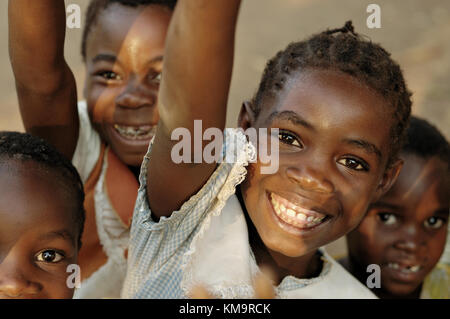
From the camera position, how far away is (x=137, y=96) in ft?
6.88

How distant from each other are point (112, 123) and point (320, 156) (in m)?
0.86

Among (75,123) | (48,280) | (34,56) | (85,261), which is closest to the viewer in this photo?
(48,280)

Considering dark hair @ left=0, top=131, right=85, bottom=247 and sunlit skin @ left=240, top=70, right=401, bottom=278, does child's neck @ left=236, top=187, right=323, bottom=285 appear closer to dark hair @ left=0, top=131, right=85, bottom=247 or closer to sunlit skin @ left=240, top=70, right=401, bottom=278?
sunlit skin @ left=240, top=70, right=401, bottom=278

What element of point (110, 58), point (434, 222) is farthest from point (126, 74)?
point (434, 222)

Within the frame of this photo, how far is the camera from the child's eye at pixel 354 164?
1.70 metres

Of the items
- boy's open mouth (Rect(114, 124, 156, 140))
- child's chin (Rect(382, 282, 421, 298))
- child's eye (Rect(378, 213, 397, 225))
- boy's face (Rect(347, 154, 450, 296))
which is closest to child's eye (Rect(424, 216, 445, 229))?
boy's face (Rect(347, 154, 450, 296))

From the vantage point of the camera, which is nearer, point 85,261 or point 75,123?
point 75,123

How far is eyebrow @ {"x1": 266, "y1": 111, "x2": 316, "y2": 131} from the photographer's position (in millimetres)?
1626

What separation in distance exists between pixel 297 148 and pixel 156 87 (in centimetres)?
69

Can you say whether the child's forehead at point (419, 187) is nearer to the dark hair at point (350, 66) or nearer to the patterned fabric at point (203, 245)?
the dark hair at point (350, 66)

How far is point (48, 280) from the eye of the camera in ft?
5.34

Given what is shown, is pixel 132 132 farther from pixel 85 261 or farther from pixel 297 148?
pixel 297 148

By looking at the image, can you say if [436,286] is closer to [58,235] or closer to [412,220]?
[412,220]

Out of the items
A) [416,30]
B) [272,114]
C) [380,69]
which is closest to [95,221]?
[272,114]
